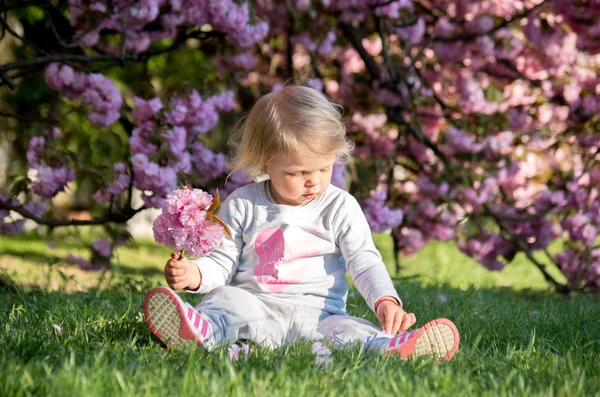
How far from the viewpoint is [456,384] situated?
2.09 metres

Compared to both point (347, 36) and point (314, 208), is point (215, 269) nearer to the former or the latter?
point (314, 208)

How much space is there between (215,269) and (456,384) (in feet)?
3.57

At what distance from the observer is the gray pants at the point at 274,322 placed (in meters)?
2.67

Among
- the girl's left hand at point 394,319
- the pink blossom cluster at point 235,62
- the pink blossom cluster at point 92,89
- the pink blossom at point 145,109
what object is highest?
the pink blossom cluster at point 235,62

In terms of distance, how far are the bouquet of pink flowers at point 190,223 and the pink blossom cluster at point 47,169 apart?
163cm

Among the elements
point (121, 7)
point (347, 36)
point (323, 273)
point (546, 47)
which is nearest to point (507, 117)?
point (546, 47)

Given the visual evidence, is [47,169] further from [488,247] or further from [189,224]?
[488,247]

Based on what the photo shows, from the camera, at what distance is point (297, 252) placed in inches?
115

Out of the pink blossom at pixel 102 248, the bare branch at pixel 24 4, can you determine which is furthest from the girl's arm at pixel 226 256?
the pink blossom at pixel 102 248

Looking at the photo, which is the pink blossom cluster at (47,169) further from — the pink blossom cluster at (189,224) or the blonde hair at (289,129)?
the pink blossom cluster at (189,224)

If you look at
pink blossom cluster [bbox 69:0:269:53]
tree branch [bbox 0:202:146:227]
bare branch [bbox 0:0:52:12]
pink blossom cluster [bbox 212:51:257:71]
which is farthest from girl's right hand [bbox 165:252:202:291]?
pink blossom cluster [bbox 212:51:257:71]

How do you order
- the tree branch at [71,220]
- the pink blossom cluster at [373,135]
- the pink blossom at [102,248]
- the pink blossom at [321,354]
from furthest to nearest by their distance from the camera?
the pink blossom cluster at [373,135]
the pink blossom at [102,248]
the tree branch at [71,220]
the pink blossom at [321,354]

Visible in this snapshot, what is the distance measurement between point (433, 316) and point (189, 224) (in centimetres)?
140

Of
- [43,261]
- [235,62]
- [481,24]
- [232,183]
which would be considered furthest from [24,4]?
[481,24]
